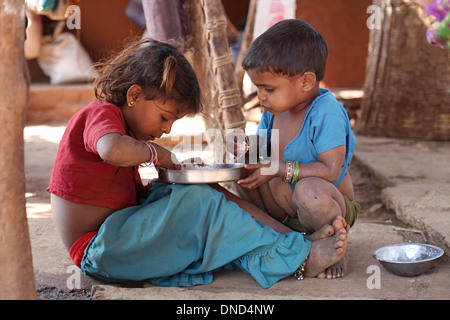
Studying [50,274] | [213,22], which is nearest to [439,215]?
[213,22]

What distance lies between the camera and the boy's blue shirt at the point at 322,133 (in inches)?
87.7

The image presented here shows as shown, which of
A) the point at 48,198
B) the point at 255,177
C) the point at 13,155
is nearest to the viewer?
the point at 13,155

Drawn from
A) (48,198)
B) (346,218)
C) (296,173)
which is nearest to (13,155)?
(296,173)

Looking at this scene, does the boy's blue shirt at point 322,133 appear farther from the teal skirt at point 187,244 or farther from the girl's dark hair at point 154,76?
the girl's dark hair at point 154,76

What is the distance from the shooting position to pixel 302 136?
2369mm

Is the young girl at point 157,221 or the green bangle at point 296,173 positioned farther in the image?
the green bangle at point 296,173

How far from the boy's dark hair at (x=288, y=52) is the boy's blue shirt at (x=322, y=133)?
0.15 m

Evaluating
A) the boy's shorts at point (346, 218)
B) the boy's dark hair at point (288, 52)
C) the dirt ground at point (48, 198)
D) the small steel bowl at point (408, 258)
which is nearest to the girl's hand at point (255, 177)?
the boy's shorts at point (346, 218)

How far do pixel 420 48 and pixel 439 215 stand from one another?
2.77 m

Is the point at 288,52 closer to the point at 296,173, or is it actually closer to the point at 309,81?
the point at 309,81

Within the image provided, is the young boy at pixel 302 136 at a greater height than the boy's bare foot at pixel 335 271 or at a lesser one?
greater

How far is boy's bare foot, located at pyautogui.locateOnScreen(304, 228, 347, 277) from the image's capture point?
2.05 meters

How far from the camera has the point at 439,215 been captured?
2.77 m

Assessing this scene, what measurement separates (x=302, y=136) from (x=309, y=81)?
0.77 feet
